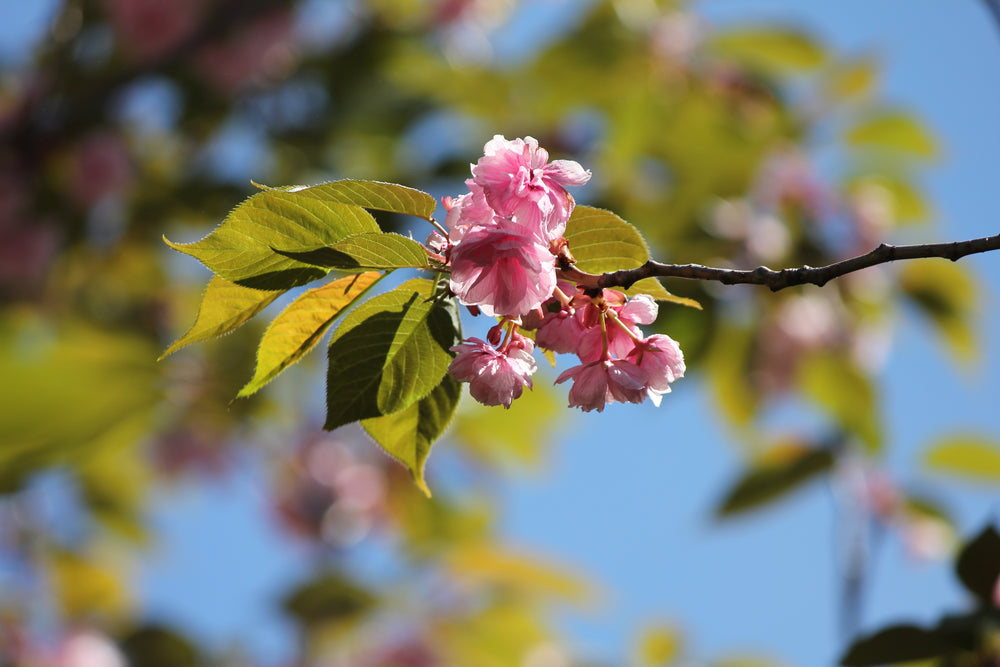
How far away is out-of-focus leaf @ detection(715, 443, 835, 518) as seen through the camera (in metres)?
1.82

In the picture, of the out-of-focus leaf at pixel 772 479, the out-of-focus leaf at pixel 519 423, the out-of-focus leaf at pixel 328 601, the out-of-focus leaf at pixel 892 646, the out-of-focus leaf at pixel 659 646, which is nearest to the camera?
the out-of-focus leaf at pixel 892 646

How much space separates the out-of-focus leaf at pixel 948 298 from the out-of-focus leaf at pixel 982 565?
1498 mm

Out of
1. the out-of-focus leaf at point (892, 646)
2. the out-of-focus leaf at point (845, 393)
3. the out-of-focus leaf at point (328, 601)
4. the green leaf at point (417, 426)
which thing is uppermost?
the out-of-focus leaf at point (845, 393)

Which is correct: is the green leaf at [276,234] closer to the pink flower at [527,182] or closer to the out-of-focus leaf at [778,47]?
the pink flower at [527,182]

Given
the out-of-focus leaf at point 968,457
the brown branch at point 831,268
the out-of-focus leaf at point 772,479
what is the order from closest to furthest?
the brown branch at point 831,268 → the out-of-focus leaf at point 968,457 → the out-of-focus leaf at point 772,479

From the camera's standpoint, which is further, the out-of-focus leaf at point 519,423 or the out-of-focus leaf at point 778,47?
the out-of-focus leaf at point 519,423

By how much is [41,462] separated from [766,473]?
4.59ft

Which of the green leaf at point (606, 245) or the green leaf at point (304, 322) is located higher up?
the green leaf at point (606, 245)

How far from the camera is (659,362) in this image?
23.7 inches

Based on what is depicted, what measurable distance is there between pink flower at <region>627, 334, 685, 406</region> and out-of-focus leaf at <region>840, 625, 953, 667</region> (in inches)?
16.0

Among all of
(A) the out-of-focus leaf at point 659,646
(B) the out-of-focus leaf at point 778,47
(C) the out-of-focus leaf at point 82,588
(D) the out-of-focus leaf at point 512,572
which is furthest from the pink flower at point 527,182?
(C) the out-of-focus leaf at point 82,588

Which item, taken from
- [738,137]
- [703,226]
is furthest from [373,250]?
[738,137]

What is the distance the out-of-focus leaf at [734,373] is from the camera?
208 centimetres

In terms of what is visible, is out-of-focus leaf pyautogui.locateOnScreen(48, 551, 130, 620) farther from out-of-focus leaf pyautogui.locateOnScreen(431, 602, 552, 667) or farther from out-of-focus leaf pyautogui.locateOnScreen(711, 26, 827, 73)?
out-of-focus leaf pyautogui.locateOnScreen(711, 26, 827, 73)
